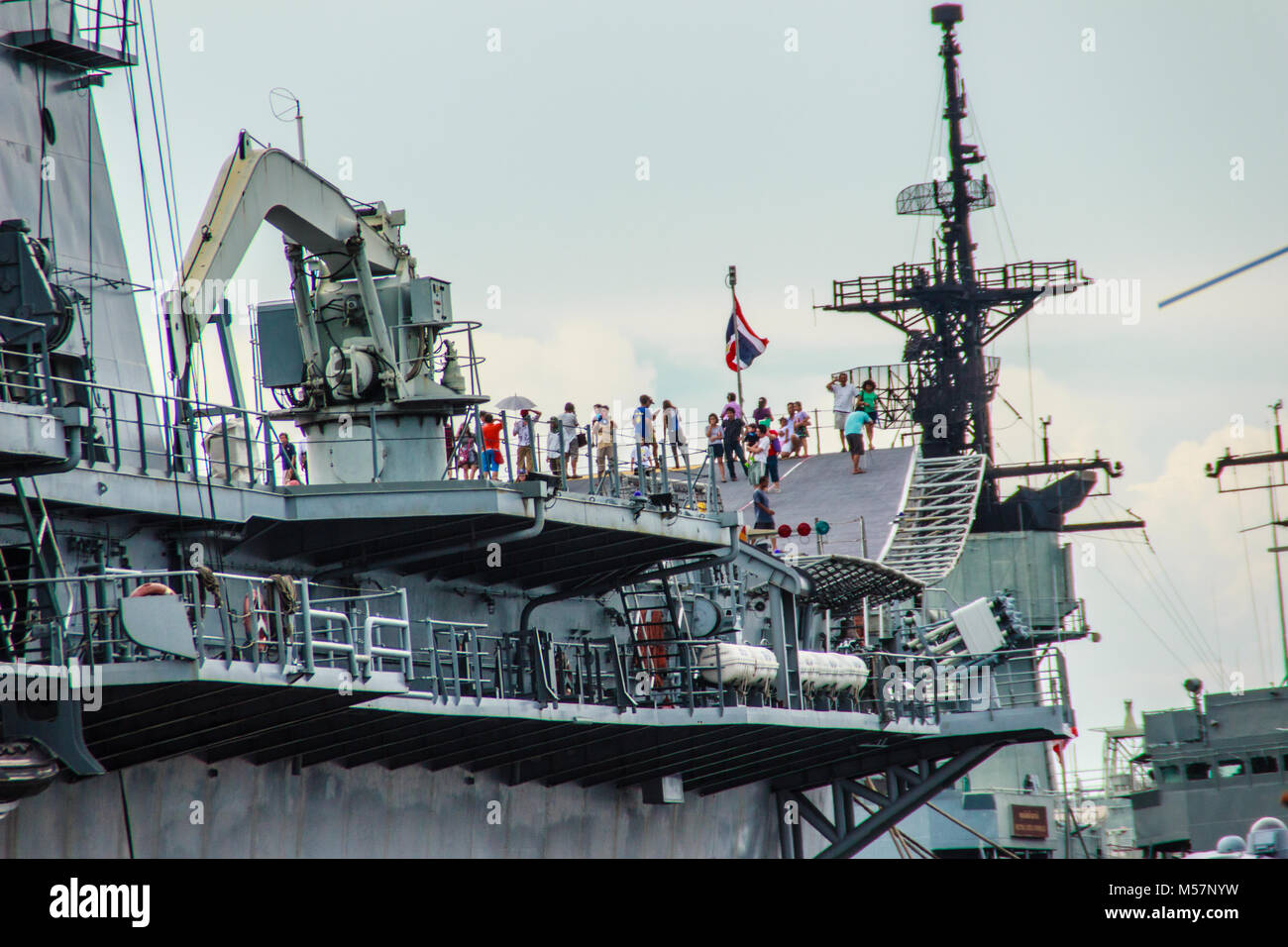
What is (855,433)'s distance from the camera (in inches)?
1827

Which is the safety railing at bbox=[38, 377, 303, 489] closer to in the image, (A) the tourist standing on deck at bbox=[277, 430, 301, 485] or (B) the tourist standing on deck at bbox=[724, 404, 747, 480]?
(A) the tourist standing on deck at bbox=[277, 430, 301, 485]

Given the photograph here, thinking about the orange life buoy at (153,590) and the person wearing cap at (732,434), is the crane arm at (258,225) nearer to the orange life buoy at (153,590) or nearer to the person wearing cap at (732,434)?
the orange life buoy at (153,590)

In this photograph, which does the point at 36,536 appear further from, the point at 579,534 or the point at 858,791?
the point at 858,791

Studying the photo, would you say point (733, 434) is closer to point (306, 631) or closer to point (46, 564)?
point (46, 564)

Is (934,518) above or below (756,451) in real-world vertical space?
below

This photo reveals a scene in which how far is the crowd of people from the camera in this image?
87.8ft

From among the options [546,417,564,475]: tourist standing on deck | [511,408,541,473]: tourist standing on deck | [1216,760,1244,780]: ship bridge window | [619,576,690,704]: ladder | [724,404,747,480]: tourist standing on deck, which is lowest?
[1216,760,1244,780]: ship bridge window

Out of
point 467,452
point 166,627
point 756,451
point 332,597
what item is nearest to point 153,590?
point 166,627

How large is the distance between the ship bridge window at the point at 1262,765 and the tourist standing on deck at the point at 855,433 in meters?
12.1

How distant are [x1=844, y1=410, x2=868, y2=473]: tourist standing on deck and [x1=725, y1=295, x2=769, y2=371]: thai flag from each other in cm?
483

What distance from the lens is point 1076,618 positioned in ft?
183

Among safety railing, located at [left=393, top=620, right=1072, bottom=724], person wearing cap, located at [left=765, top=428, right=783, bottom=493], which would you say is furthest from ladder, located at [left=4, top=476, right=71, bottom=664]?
person wearing cap, located at [left=765, top=428, right=783, bottom=493]

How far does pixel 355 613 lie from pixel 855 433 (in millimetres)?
26581
